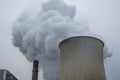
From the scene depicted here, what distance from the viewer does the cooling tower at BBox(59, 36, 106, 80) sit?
9133 millimetres

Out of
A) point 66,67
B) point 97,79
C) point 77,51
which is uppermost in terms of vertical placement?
point 77,51

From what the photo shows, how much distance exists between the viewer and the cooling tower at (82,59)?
9133mm

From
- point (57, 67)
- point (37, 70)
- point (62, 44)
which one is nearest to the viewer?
point (62, 44)

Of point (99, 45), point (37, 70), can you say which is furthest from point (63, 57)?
point (37, 70)

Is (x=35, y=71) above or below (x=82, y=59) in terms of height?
above

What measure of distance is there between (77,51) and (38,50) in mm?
5466

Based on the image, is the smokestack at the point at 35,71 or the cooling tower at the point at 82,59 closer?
the cooling tower at the point at 82,59

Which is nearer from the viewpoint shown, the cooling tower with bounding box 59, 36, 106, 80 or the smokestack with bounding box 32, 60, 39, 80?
the cooling tower with bounding box 59, 36, 106, 80

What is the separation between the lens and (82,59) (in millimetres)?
9500

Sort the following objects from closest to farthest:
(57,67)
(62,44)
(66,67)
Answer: (66,67), (62,44), (57,67)

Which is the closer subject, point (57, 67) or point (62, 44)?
point (62, 44)

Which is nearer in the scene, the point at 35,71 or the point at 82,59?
the point at 82,59

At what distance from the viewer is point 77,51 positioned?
9750 mm

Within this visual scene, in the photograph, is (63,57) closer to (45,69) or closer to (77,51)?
(77,51)
